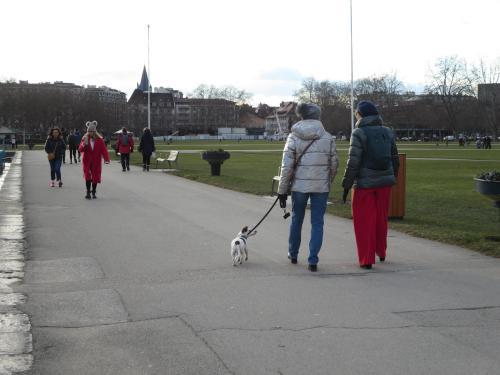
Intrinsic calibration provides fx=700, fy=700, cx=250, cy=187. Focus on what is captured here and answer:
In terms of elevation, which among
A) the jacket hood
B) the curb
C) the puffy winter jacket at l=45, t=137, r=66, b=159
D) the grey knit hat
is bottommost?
the curb

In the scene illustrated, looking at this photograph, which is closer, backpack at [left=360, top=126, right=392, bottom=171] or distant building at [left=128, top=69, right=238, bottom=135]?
backpack at [left=360, top=126, right=392, bottom=171]

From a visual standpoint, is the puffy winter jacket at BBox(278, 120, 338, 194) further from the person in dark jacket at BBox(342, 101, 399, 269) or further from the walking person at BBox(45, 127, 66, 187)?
the walking person at BBox(45, 127, 66, 187)

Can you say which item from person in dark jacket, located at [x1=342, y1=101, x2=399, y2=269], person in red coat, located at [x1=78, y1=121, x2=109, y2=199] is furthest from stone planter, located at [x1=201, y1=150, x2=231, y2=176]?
person in dark jacket, located at [x1=342, y1=101, x2=399, y2=269]

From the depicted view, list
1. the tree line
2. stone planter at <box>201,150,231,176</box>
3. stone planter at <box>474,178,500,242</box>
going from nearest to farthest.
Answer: stone planter at <box>474,178,500,242</box>
stone planter at <box>201,150,231,176</box>
the tree line

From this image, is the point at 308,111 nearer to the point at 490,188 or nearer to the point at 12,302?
the point at 490,188

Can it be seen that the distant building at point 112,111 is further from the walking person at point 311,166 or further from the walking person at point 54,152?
the walking person at point 311,166

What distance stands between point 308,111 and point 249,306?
9.12 ft

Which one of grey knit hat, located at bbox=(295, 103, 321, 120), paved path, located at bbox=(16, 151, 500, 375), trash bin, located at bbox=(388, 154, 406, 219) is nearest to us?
paved path, located at bbox=(16, 151, 500, 375)

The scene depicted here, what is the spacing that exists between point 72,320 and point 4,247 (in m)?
4.39

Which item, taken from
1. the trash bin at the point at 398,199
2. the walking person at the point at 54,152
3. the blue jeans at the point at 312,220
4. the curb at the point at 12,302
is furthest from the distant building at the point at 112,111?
the blue jeans at the point at 312,220

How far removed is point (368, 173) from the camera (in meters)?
8.12

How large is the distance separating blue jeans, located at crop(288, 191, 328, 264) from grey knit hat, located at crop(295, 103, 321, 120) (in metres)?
0.90

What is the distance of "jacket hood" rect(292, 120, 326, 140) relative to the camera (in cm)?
804

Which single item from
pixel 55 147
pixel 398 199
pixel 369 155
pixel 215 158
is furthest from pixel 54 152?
pixel 369 155
